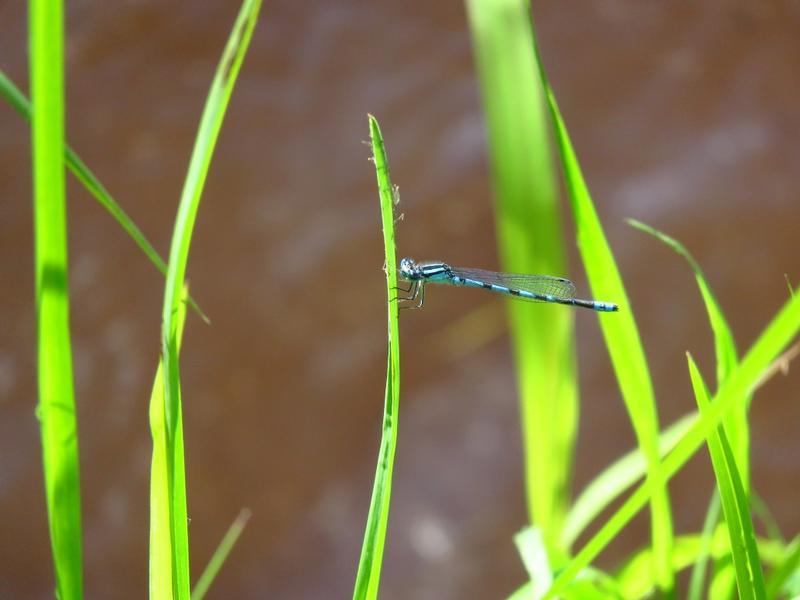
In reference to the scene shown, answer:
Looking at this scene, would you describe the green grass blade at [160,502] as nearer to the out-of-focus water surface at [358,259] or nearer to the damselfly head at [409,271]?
the damselfly head at [409,271]

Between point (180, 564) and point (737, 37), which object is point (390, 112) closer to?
point (737, 37)

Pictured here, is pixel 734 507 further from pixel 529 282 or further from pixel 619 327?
pixel 529 282

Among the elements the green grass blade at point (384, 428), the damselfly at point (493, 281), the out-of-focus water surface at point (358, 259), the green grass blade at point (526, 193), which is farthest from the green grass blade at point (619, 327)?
the out-of-focus water surface at point (358, 259)

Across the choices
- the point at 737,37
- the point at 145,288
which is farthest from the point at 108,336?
the point at 737,37

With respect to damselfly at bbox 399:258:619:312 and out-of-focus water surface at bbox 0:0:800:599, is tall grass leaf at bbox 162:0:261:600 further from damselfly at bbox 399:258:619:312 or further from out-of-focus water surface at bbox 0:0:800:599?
out-of-focus water surface at bbox 0:0:800:599

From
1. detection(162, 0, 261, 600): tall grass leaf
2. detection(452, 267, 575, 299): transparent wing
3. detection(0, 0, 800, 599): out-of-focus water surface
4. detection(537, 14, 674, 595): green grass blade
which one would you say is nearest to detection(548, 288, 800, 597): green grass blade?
detection(537, 14, 674, 595): green grass blade

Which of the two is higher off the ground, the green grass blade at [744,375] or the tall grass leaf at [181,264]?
the tall grass leaf at [181,264]
